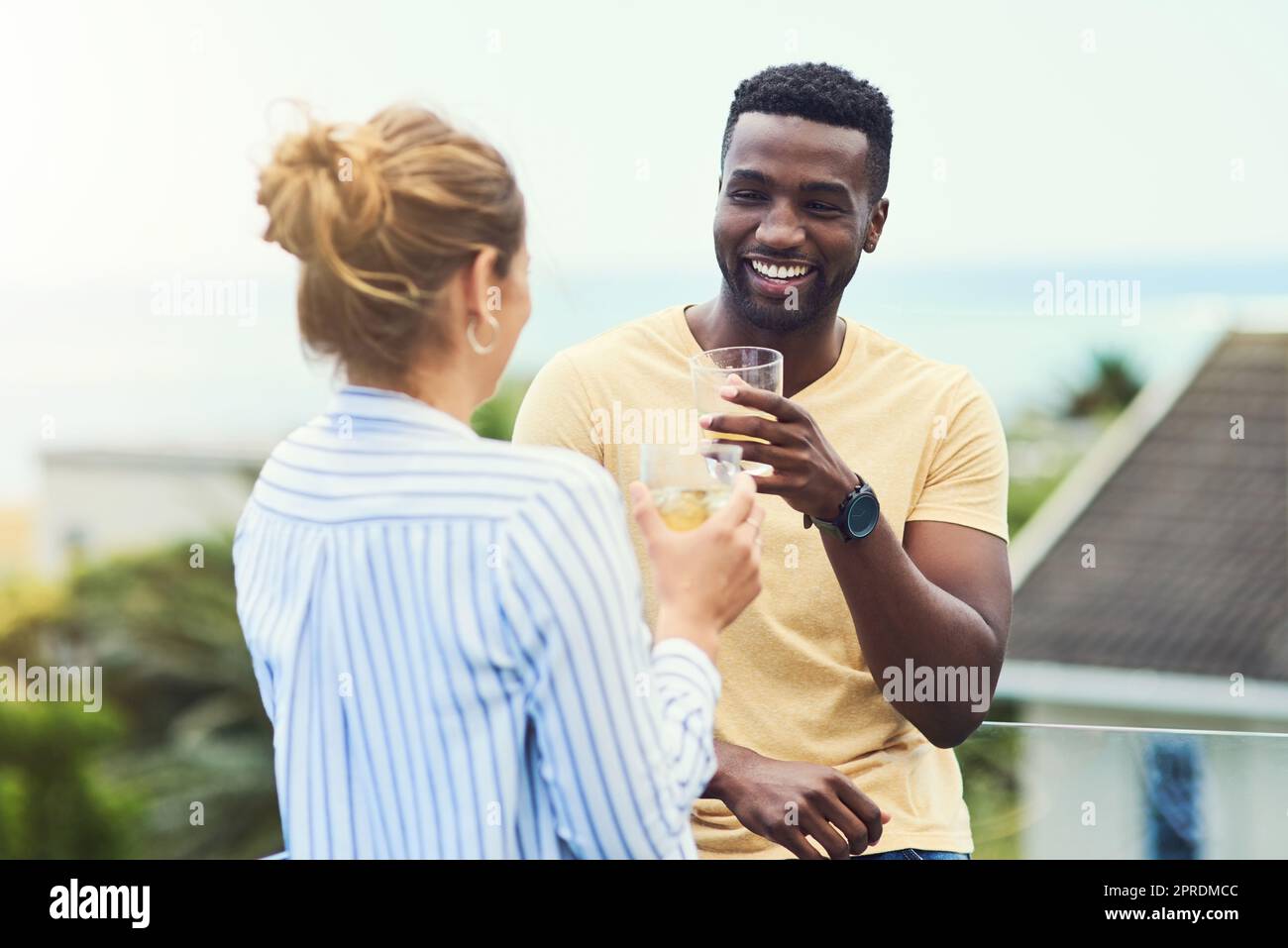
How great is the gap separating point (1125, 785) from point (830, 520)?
5.92 ft

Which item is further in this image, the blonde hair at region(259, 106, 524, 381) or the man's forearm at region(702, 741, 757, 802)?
the man's forearm at region(702, 741, 757, 802)

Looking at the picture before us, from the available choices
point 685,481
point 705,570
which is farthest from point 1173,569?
point 705,570

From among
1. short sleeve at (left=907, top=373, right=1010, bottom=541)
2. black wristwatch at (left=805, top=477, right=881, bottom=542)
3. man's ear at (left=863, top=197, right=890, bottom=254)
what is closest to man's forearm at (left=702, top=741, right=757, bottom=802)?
black wristwatch at (left=805, top=477, right=881, bottom=542)

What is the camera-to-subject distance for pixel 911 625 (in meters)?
2.59

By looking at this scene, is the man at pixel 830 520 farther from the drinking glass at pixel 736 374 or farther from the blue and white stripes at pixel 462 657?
the blue and white stripes at pixel 462 657

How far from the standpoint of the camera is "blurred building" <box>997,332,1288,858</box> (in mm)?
11844

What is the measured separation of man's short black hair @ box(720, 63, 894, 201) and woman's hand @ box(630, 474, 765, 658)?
132 centimetres

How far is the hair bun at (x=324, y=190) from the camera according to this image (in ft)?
5.80

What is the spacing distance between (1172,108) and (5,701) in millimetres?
12163

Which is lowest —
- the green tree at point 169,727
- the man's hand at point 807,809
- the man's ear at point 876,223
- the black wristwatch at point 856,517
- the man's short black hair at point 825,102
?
the green tree at point 169,727

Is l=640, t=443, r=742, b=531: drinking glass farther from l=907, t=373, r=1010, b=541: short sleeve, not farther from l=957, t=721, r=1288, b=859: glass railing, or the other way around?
l=957, t=721, r=1288, b=859: glass railing

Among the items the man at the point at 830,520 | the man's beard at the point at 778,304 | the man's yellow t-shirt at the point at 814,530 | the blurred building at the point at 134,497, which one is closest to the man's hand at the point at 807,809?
A: the man at the point at 830,520

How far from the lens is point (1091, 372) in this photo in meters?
31.4
